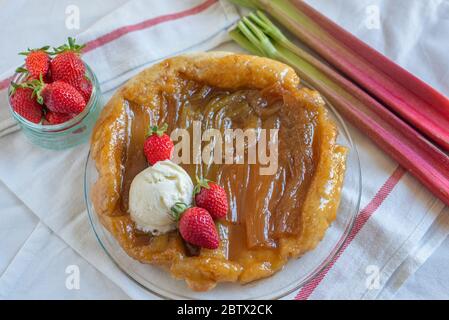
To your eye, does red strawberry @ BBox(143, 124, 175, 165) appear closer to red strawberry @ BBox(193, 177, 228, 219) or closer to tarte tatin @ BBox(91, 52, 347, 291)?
tarte tatin @ BBox(91, 52, 347, 291)

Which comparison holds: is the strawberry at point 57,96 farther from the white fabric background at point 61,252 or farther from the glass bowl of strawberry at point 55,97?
the white fabric background at point 61,252

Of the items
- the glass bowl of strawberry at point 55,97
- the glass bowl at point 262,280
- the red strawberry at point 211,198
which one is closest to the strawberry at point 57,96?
the glass bowl of strawberry at point 55,97

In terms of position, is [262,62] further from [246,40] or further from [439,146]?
[439,146]

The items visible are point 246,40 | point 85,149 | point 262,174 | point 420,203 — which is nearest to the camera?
point 262,174

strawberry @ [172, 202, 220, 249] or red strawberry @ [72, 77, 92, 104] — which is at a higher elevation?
red strawberry @ [72, 77, 92, 104]

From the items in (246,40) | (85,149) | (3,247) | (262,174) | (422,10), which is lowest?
(3,247)

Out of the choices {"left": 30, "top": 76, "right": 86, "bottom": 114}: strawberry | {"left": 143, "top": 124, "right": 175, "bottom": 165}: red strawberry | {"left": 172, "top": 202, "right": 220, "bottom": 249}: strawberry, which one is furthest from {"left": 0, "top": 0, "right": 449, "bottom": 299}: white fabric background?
{"left": 143, "top": 124, "right": 175, "bottom": 165}: red strawberry

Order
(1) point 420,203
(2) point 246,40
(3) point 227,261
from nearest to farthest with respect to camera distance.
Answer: (3) point 227,261
(1) point 420,203
(2) point 246,40

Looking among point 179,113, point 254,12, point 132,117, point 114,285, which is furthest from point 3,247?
point 254,12
